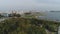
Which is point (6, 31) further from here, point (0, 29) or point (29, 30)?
point (29, 30)

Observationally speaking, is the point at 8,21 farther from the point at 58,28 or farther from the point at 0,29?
the point at 58,28

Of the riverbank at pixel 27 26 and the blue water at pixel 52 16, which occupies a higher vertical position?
the blue water at pixel 52 16

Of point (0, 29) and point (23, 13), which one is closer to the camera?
point (0, 29)

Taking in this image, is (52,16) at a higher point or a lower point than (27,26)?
higher

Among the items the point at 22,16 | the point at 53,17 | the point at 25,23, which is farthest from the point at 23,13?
the point at 53,17

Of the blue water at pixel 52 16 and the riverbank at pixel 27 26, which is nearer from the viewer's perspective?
the riverbank at pixel 27 26

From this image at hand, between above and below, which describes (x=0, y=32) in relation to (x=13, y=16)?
below

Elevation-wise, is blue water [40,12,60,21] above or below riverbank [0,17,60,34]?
above

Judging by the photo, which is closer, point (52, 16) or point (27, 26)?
point (27, 26)

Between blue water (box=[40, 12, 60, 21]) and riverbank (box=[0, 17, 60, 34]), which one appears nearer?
riverbank (box=[0, 17, 60, 34])
